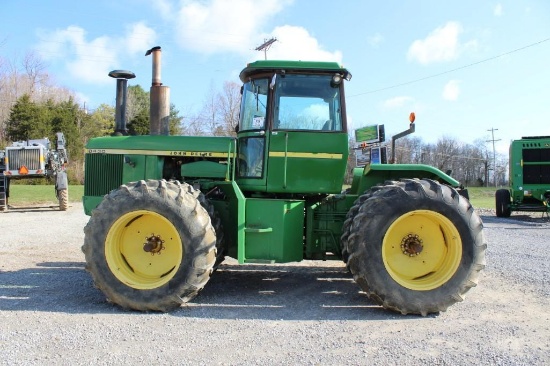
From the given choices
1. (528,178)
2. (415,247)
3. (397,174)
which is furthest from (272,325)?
(528,178)

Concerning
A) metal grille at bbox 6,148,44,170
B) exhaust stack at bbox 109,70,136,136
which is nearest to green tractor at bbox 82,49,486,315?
exhaust stack at bbox 109,70,136,136

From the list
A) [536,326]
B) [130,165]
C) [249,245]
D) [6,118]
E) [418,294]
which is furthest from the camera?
[6,118]

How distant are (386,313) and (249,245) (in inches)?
65.5

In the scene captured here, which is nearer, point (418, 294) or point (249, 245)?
point (418, 294)

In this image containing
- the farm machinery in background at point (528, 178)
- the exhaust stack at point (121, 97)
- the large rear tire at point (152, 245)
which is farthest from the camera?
the farm machinery in background at point (528, 178)

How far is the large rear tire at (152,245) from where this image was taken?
15.3 feet

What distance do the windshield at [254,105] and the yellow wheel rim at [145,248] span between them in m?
1.60

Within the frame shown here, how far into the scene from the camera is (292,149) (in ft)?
17.6

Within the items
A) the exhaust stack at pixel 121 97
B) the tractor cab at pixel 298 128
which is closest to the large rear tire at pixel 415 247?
the tractor cab at pixel 298 128

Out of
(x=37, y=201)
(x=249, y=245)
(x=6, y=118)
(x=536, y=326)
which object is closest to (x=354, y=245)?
(x=249, y=245)

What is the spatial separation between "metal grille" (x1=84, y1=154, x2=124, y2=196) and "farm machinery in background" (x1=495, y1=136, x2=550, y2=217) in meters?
15.1

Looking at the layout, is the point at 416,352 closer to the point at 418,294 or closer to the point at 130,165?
the point at 418,294

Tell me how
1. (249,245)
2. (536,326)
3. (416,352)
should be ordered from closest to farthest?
(416,352) < (536,326) < (249,245)

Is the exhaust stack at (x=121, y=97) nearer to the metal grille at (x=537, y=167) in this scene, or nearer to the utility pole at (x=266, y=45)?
the metal grille at (x=537, y=167)
